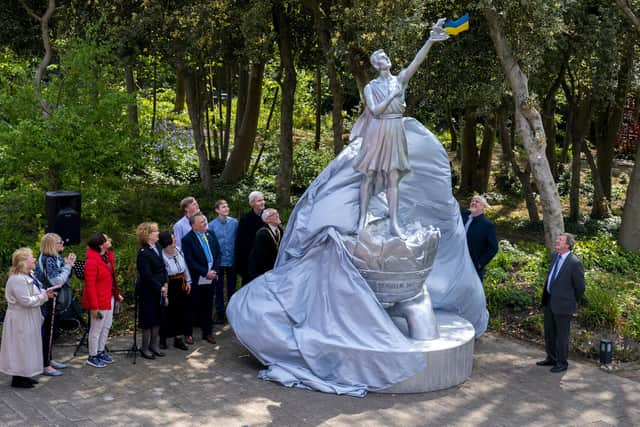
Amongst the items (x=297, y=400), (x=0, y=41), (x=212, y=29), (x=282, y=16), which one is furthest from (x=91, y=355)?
(x=0, y=41)

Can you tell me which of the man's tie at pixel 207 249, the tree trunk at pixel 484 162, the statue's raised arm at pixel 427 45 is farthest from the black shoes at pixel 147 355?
the tree trunk at pixel 484 162

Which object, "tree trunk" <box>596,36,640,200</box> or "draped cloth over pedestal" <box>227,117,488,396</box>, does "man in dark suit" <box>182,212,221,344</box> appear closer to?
"draped cloth over pedestal" <box>227,117,488,396</box>

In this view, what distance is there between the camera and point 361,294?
793 centimetres

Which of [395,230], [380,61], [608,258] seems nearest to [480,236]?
[395,230]

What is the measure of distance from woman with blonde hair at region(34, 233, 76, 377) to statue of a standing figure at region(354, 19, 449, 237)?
2.95 meters

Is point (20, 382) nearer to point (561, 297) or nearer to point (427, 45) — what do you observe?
point (427, 45)

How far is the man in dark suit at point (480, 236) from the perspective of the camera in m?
9.63

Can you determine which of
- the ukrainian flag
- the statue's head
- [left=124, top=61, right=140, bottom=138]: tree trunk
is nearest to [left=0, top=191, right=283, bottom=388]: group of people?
the statue's head

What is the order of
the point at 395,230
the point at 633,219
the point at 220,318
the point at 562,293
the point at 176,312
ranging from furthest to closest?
1. the point at 633,219
2. the point at 220,318
3. the point at 176,312
4. the point at 562,293
5. the point at 395,230

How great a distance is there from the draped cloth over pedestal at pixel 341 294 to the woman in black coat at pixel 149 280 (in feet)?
2.56

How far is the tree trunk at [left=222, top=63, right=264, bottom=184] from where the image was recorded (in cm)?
2000

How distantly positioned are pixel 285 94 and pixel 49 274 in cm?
1013

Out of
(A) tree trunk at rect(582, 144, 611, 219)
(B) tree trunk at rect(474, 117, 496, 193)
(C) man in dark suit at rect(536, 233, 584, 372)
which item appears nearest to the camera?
(C) man in dark suit at rect(536, 233, 584, 372)

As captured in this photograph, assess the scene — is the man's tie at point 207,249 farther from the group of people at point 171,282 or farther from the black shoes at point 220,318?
the black shoes at point 220,318
